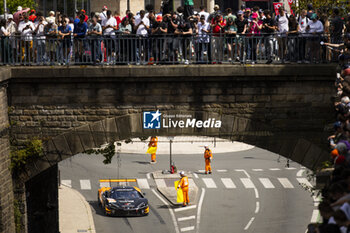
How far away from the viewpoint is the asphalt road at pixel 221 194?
115 ft

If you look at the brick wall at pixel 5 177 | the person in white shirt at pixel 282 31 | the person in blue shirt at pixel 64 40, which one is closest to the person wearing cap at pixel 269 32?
the person in white shirt at pixel 282 31

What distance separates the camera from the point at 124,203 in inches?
1464

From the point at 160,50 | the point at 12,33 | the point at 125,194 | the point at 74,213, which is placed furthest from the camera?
the point at 125,194

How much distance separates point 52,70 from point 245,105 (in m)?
5.71

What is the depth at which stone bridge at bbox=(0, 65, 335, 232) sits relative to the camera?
24.1m

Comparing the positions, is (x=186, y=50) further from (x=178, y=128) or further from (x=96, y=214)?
(x=96, y=214)

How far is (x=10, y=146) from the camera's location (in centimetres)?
2441

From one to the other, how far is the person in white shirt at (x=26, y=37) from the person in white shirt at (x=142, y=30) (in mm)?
3181

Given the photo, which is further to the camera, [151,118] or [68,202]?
[68,202]

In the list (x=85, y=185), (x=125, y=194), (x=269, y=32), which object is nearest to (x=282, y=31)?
(x=269, y=32)

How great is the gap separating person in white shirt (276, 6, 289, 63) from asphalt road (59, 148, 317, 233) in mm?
10944

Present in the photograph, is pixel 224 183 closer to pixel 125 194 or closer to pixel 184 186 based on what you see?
pixel 184 186

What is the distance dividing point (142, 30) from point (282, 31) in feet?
14.1

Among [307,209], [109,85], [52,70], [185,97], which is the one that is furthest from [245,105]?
[307,209]
